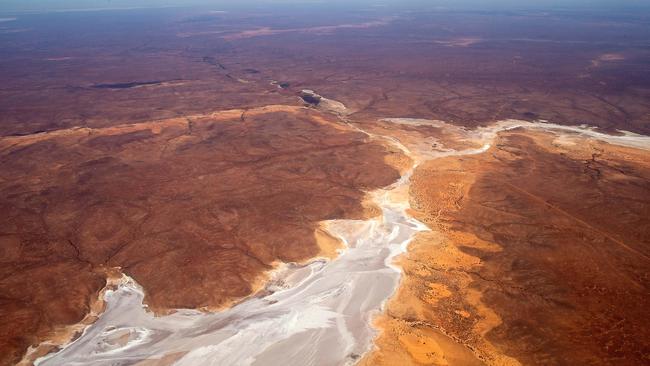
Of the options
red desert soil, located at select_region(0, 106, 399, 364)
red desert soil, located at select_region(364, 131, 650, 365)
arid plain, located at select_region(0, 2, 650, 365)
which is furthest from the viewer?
red desert soil, located at select_region(0, 106, 399, 364)

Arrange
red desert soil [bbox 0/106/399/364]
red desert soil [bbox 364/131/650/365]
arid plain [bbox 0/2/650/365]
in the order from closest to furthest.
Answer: red desert soil [bbox 364/131/650/365] < arid plain [bbox 0/2/650/365] < red desert soil [bbox 0/106/399/364]

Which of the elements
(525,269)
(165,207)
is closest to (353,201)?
(525,269)

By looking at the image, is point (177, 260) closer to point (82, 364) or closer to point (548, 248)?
point (82, 364)

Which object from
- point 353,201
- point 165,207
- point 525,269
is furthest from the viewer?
point 353,201

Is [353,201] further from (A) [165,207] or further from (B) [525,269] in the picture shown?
(A) [165,207]

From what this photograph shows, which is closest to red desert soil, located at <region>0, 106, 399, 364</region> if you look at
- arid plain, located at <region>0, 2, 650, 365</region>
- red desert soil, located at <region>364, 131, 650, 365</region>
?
arid plain, located at <region>0, 2, 650, 365</region>

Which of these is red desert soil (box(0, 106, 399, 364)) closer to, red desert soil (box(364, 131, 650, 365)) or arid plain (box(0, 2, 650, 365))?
arid plain (box(0, 2, 650, 365))

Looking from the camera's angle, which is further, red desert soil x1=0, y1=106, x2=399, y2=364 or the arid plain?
Result: red desert soil x1=0, y1=106, x2=399, y2=364
